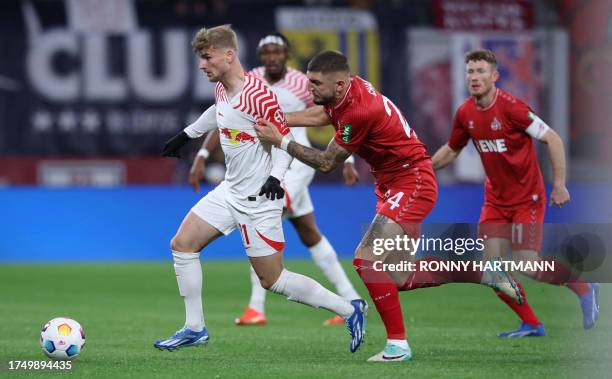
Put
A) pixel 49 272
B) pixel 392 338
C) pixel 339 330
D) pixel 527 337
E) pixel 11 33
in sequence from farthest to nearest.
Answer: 1. pixel 11 33
2. pixel 49 272
3. pixel 339 330
4. pixel 527 337
5. pixel 392 338

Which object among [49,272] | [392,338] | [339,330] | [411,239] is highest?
[411,239]

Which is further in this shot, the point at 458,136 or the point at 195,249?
the point at 458,136

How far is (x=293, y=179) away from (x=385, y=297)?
290 cm

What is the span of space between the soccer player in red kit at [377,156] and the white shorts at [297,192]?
7.49 feet

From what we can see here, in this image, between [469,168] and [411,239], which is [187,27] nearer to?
[469,168]

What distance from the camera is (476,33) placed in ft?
65.7

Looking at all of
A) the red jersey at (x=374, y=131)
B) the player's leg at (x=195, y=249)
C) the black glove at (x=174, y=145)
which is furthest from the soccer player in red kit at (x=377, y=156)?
the black glove at (x=174, y=145)

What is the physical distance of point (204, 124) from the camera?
26.5ft

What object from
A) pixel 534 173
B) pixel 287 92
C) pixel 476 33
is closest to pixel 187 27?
pixel 476 33

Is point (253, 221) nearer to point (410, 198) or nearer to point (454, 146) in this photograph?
point (410, 198)

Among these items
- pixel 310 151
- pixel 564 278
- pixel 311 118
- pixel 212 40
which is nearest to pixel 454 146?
pixel 564 278

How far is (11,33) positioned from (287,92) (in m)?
10.9

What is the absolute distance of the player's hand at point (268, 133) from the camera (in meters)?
7.43

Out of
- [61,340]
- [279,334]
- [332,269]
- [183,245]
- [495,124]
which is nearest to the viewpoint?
[61,340]
